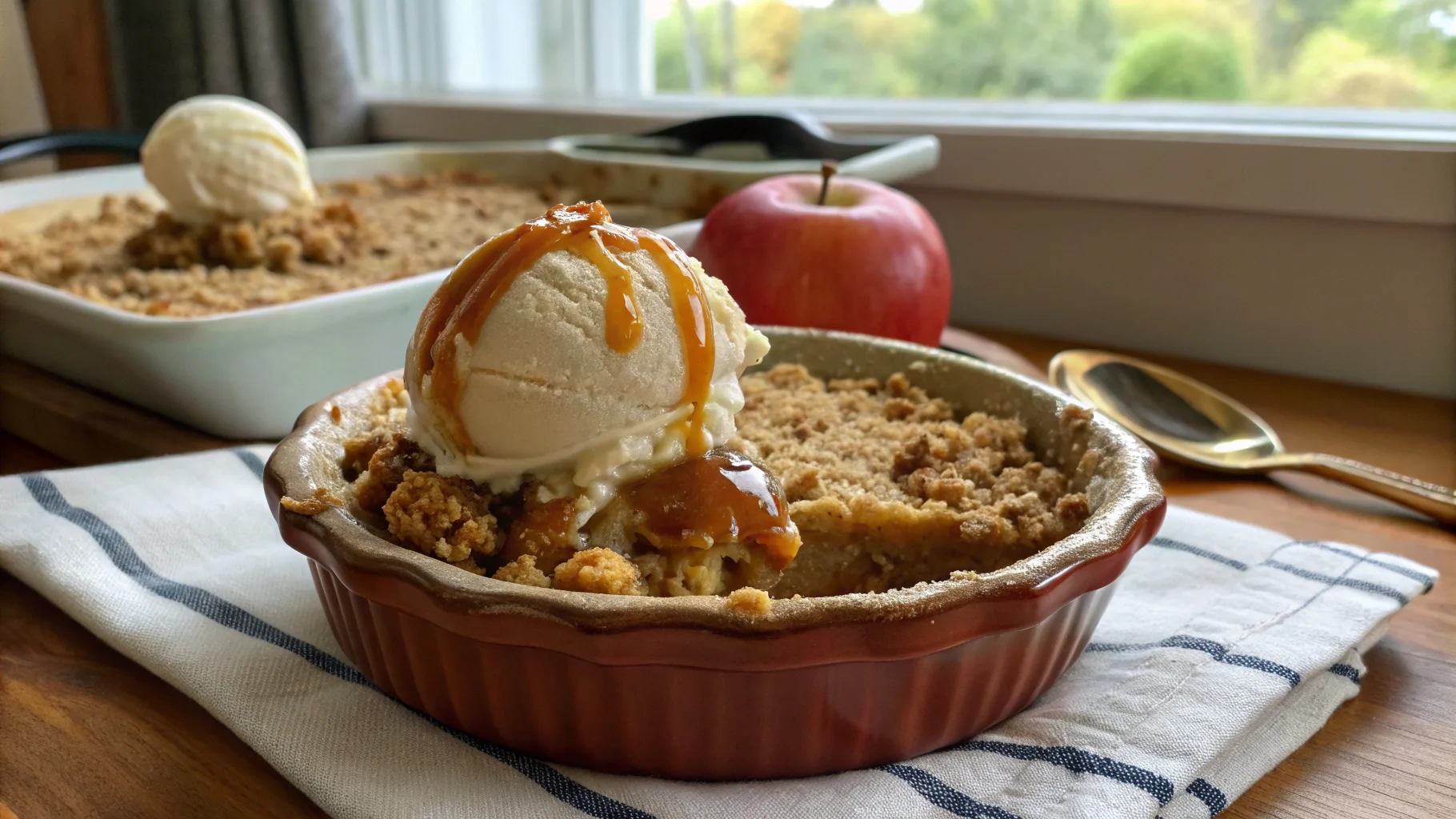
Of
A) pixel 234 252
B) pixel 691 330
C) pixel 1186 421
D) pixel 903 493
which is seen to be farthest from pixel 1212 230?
pixel 234 252

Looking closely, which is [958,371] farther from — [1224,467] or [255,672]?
[255,672]

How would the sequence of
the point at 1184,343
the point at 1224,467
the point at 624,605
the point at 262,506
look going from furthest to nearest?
the point at 1184,343
the point at 1224,467
the point at 262,506
the point at 624,605

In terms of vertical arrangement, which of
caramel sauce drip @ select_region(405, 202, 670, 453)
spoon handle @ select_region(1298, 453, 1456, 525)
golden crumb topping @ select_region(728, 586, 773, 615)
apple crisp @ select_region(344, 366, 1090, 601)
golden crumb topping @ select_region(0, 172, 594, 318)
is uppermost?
caramel sauce drip @ select_region(405, 202, 670, 453)

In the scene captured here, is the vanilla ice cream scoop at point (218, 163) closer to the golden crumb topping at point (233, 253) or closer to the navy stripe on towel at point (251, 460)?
the golden crumb topping at point (233, 253)

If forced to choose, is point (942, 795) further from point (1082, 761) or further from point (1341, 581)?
point (1341, 581)

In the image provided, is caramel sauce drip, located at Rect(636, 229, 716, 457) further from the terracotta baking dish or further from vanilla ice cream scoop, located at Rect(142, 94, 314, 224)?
vanilla ice cream scoop, located at Rect(142, 94, 314, 224)

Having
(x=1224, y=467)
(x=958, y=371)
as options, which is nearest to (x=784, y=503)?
(x=958, y=371)

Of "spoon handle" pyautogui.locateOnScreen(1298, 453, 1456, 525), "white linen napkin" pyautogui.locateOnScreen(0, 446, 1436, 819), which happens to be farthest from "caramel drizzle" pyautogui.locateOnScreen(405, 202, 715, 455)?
"spoon handle" pyautogui.locateOnScreen(1298, 453, 1456, 525)

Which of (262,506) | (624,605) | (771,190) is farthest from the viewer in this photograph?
(771,190)
